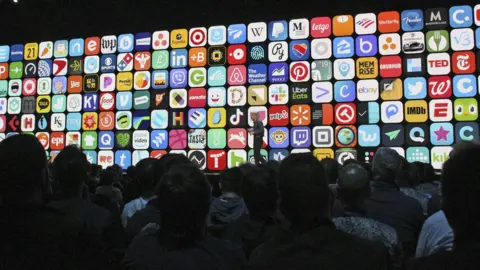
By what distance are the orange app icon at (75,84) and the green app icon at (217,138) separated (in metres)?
3.56

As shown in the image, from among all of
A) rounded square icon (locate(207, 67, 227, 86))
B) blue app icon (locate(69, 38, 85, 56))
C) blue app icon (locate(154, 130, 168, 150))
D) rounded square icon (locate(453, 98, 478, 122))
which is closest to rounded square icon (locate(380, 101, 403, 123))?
rounded square icon (locate(453, 98, 478, 122))

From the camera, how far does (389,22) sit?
31.9 feet

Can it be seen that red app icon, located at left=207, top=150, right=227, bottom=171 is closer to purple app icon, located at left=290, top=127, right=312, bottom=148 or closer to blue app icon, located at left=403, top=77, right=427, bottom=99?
purple app icon, located at left=290, top=127, right=312, bottom=148

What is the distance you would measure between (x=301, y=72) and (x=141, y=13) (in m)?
4.21

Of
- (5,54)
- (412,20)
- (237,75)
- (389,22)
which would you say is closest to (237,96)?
(237,75)

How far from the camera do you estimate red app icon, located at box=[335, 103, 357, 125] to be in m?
9.70

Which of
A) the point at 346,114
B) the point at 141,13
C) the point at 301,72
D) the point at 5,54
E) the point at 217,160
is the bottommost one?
the point at 217,160

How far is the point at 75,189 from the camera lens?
235 cm

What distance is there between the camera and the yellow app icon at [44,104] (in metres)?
11.7

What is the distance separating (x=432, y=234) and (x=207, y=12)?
9370mm

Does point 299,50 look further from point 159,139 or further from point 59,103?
point 59,103

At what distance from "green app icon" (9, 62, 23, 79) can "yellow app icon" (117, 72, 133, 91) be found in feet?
9.31

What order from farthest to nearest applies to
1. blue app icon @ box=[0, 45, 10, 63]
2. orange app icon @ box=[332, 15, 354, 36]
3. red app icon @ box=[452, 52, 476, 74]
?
1. blue app icon @ box=[0, 45, 10, 63]
2. orange app icon @ box=[332, 15, 354, 36]
3. red app icon @ box=[452, 52, 476, 74]

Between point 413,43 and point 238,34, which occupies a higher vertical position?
point 238,34
